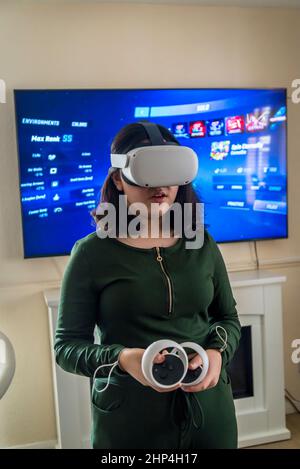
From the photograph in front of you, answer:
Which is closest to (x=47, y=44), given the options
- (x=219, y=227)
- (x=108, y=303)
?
(x=219, y=227)

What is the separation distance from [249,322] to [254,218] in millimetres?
468

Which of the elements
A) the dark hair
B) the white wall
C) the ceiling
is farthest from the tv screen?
A: the dark hair

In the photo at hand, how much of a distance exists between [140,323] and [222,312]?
18 centimetres

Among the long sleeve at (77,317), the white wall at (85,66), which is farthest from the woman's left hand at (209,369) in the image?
the white wall at (85,66)

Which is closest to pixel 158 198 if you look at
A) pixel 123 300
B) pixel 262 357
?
pixel 123 300

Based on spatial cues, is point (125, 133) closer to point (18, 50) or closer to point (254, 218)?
point (18, 50)

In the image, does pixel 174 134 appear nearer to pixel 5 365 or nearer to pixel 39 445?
pixel 5 365

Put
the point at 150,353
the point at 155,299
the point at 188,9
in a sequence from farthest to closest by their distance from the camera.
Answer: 1. the point at 188,9
2. the point at 155,299
3. the point at 150,353

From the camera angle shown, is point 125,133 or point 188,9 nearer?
point 125,133

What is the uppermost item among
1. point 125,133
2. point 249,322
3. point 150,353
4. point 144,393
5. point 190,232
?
point 125,133

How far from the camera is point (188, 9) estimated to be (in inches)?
86.1

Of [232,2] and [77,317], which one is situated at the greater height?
[232,2]
